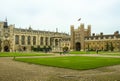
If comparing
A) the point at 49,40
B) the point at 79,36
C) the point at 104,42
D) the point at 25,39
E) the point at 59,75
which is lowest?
the point at 59,75

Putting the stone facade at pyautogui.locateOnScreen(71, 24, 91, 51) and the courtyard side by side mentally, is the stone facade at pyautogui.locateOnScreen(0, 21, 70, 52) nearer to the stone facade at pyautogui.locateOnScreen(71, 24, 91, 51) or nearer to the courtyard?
the stone facade at pyautogui.locateOnScreen(71, 24, 91, 51)

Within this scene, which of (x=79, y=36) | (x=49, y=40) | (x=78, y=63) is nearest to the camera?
(x=78, y=63)

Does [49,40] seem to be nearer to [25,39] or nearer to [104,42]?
[25,39]

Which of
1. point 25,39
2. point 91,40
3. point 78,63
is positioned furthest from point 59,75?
point 25,39

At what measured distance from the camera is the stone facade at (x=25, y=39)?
98.4 metres

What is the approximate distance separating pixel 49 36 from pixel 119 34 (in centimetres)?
4032

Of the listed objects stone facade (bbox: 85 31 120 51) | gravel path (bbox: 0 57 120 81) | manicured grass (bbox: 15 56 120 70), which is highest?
stone facade (bbox: 85 31 120 51)

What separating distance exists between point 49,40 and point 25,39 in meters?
15.2

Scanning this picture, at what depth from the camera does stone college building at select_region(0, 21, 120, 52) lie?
3641 inches

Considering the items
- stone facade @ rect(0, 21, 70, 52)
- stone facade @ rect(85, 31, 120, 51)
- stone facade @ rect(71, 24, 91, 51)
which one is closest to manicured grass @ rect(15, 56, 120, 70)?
stone facade @ rect(85, 31, 120, 51)

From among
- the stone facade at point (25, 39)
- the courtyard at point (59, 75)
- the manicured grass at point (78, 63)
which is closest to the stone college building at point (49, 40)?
the stone facade at point (25, 39)

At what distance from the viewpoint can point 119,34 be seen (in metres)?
90.9

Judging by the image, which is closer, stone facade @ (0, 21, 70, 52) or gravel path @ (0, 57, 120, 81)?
gravel path @ (0, 57, 120, 81)

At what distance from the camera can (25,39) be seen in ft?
343
